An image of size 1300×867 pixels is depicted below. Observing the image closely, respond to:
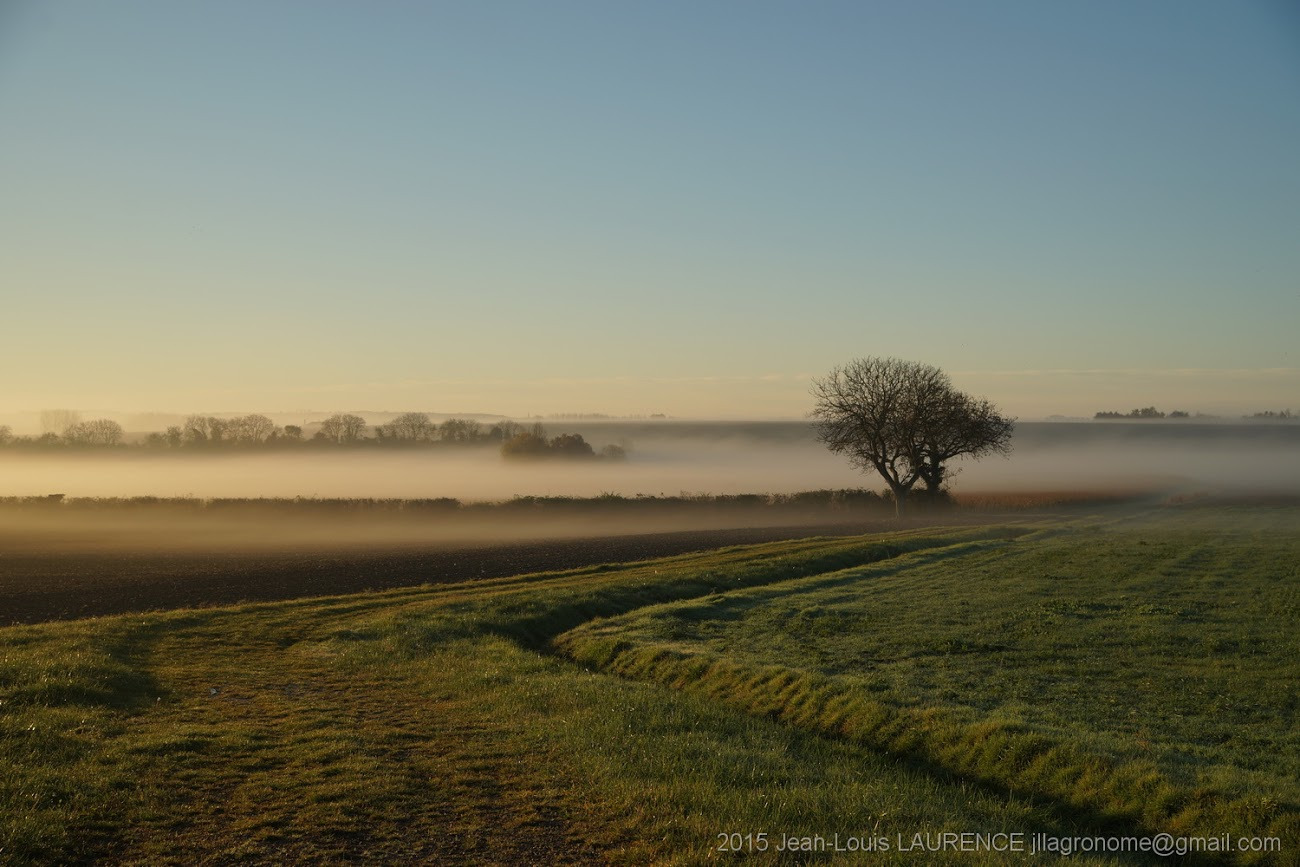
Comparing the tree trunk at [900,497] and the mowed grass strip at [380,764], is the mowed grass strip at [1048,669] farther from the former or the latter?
the tree trunk at [900,497]

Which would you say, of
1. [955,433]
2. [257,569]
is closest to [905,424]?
[955,433]

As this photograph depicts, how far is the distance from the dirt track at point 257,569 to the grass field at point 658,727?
996 centimetres

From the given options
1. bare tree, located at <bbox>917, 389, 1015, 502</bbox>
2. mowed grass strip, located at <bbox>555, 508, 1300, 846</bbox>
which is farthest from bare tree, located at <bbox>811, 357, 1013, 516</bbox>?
mowed grass strip, located at <bbox>555, 508, 1300, 846</bbox>

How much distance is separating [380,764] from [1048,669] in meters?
13.7

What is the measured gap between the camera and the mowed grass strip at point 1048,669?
41.0ft

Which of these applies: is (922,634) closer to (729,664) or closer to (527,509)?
(729,664)

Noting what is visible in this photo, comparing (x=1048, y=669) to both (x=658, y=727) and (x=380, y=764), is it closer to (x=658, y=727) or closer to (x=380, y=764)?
(x=658, y=727)

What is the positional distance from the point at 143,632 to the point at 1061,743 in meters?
24.2

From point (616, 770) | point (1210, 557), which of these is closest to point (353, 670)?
point (616, 770)

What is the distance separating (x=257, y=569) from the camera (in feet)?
166

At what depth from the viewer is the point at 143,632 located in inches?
1012

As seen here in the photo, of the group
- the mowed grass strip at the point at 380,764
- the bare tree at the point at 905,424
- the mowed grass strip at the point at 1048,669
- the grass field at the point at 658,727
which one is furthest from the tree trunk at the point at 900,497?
the mowed grass strip at the point at 380,764

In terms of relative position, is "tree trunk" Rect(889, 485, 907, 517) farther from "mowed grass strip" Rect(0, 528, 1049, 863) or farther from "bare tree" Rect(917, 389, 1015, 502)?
"mowed grass strip" Rect(0, 528, 1049, 863)

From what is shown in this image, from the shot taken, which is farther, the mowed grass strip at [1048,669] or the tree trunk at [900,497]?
the tree trunk at [900,497]
